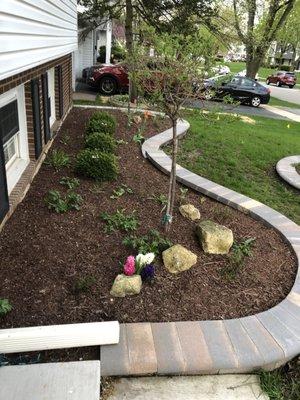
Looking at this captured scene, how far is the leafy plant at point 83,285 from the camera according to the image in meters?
3.34

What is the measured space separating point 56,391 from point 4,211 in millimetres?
2207

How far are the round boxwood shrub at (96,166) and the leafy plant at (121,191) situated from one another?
0.90 feet

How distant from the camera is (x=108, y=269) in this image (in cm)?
367

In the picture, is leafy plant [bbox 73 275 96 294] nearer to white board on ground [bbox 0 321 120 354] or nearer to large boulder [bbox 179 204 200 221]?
white board on ground [bbox 0 321 120 354]

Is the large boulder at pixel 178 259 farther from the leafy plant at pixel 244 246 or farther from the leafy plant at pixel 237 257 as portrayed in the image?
the leafy plant at pixel 244 246

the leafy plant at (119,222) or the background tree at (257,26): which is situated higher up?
the background tree at (257,26)

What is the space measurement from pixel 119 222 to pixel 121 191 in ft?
3.00

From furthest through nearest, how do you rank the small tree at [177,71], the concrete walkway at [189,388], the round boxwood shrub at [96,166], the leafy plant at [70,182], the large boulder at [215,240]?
the round boxwood shrub at [96,166], the leafy plant at [70,182], the large boulder at [215,240], the small tree at [177,71], the concrete walkway at [189,388]

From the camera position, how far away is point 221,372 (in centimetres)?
284

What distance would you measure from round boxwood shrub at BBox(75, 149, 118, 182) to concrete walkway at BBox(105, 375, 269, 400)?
3295mm

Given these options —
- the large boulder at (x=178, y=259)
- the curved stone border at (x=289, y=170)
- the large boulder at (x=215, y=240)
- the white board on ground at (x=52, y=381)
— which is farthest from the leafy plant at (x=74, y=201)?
the curved stone border at (x=289, y=170)

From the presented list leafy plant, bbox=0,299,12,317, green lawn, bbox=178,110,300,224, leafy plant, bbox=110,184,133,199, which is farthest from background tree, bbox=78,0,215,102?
leafy plant, bbox=0,299,12,317

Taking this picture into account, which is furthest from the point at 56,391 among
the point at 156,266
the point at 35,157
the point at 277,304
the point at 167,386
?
the point at 35,157

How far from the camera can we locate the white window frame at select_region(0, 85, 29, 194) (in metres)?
5.05
